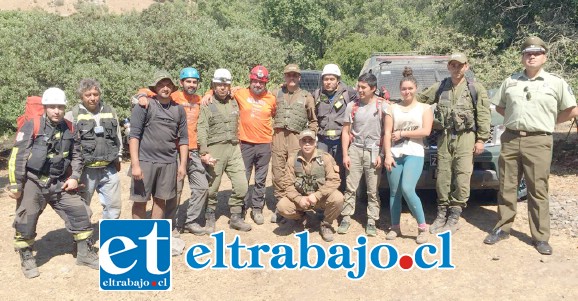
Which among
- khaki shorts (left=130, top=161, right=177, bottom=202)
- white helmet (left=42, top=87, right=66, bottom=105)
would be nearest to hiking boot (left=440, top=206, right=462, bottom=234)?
khaki shorts (left=130, top=161, right=177, bottom=202)

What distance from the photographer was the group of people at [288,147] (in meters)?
4.54

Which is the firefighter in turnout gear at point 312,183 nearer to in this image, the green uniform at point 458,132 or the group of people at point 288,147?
the group of people at point 288,147

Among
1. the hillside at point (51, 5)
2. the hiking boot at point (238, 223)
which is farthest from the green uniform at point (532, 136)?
the hillside at point (51, 5)

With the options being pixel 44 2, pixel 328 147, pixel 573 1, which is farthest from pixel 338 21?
Result: pixel 44 2

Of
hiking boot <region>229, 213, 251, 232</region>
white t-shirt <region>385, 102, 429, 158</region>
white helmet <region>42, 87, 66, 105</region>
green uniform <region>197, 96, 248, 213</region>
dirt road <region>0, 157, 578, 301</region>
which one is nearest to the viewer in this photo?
dirt road <region>0, 157, 578, 301</region>

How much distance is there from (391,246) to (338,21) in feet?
84.6

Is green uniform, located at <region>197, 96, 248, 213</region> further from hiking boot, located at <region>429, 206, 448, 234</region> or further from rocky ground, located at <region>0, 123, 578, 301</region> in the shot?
hiking boot, located at <region>429, 206, 448, 234</region>

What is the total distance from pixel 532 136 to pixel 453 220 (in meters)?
1.24

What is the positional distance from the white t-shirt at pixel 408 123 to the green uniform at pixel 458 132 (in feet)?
1.09

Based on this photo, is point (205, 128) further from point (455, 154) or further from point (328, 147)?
point (455, 154)

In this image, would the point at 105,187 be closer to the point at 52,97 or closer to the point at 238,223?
the point at 52,97

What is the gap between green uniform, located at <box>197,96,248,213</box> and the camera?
5.20 meters

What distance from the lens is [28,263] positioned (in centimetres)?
458

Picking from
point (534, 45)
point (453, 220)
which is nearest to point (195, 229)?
point (453, 220)
